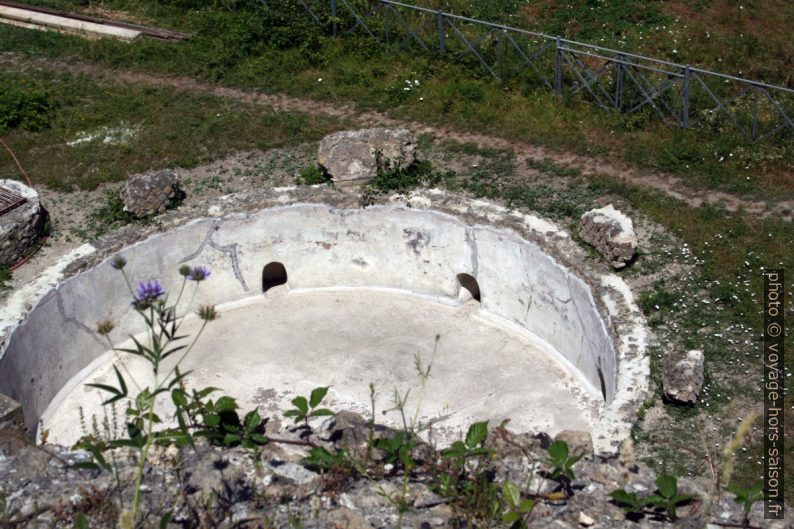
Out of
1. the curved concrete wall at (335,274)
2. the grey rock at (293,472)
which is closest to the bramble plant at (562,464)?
the grey rock at (293,472)

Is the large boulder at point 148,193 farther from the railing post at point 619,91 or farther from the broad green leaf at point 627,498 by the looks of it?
the broad green leaf at point 627,498

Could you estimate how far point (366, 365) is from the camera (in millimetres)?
15383

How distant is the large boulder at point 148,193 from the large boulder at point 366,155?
234cm

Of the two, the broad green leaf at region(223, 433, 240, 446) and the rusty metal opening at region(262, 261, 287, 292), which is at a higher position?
the broad green leaf at region(223, 433, 240, 446)

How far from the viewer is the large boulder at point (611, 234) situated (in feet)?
46.9

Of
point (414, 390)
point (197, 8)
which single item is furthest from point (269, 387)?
point (197, 8)

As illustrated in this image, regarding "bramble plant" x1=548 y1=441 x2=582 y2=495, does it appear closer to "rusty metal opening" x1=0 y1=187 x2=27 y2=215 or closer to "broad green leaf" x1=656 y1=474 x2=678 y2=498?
"broad green leaf" x1=656 y1=474 x2=678 y2=498

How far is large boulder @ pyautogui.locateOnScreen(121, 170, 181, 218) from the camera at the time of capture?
16.0m

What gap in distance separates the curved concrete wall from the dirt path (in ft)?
5.79

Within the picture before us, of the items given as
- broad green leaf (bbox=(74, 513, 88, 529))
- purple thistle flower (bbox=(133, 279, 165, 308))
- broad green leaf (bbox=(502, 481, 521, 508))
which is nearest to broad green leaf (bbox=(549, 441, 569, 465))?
broad green leaf (bbox=(502, 481, 521, 508))

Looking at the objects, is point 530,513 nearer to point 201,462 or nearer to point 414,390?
point 201,462

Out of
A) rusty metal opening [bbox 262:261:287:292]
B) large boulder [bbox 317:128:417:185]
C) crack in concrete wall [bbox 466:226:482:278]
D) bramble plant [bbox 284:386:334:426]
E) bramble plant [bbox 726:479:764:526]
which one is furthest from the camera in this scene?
rusty metal opening [bbox 262:261:287:292]

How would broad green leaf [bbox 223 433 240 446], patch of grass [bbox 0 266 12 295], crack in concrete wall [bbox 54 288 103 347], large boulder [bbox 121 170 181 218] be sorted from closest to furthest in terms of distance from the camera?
broad green leaf [bbox 223 433 240 446], patch of grass [bbox 0 266 12 295], crack in concrete wall [bbox 54 288 103 347], large boulder [bbox 121 170 181 218]

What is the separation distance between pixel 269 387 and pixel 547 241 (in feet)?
14.1
